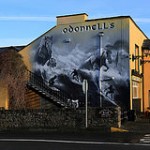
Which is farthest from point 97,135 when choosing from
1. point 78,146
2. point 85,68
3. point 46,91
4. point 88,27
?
point 88,27

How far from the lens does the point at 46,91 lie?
38.2 m

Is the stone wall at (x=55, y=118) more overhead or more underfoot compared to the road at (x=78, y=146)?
more overhead

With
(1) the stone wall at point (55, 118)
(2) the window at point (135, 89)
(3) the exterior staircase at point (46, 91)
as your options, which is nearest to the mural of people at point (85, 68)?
(3) the exterior staircase at point (46, 91)

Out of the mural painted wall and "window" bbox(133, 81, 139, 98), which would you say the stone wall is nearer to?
the mural painted wall

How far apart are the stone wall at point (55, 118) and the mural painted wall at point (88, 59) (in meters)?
10.5

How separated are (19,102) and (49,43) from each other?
25.4ft

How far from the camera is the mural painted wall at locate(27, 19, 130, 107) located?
37.0 meters

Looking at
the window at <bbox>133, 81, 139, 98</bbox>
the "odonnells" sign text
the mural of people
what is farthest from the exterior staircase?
the window at <bbox>133, 81, 139, 98</bbox>

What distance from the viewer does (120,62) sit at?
3700cm

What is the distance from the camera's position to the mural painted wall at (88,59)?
37000mm

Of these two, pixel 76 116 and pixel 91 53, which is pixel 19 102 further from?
pixel 76 116

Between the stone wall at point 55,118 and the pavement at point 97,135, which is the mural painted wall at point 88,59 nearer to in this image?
the pavement at point 97,135

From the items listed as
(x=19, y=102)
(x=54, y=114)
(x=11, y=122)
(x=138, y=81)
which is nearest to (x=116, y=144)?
(x=54, y=114)

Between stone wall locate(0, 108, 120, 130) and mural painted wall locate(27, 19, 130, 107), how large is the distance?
10535 mm
